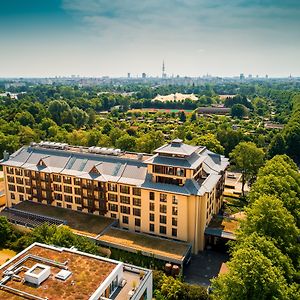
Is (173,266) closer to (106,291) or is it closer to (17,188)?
(106,291)

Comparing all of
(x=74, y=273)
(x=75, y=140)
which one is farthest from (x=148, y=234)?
(x=75, y=140)

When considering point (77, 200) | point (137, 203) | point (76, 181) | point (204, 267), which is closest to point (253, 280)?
point (204, 267)

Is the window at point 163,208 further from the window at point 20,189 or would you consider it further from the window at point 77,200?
the window at point 20,189

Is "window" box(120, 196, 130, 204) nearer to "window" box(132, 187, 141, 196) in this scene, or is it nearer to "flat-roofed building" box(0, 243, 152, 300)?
"window" box(132, 187, 141, 196)

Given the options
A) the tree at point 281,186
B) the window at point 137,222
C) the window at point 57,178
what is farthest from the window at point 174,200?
the window at point 57,178

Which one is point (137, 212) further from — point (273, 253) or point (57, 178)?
point (273, 253)

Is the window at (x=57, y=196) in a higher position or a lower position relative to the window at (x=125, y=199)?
lower
